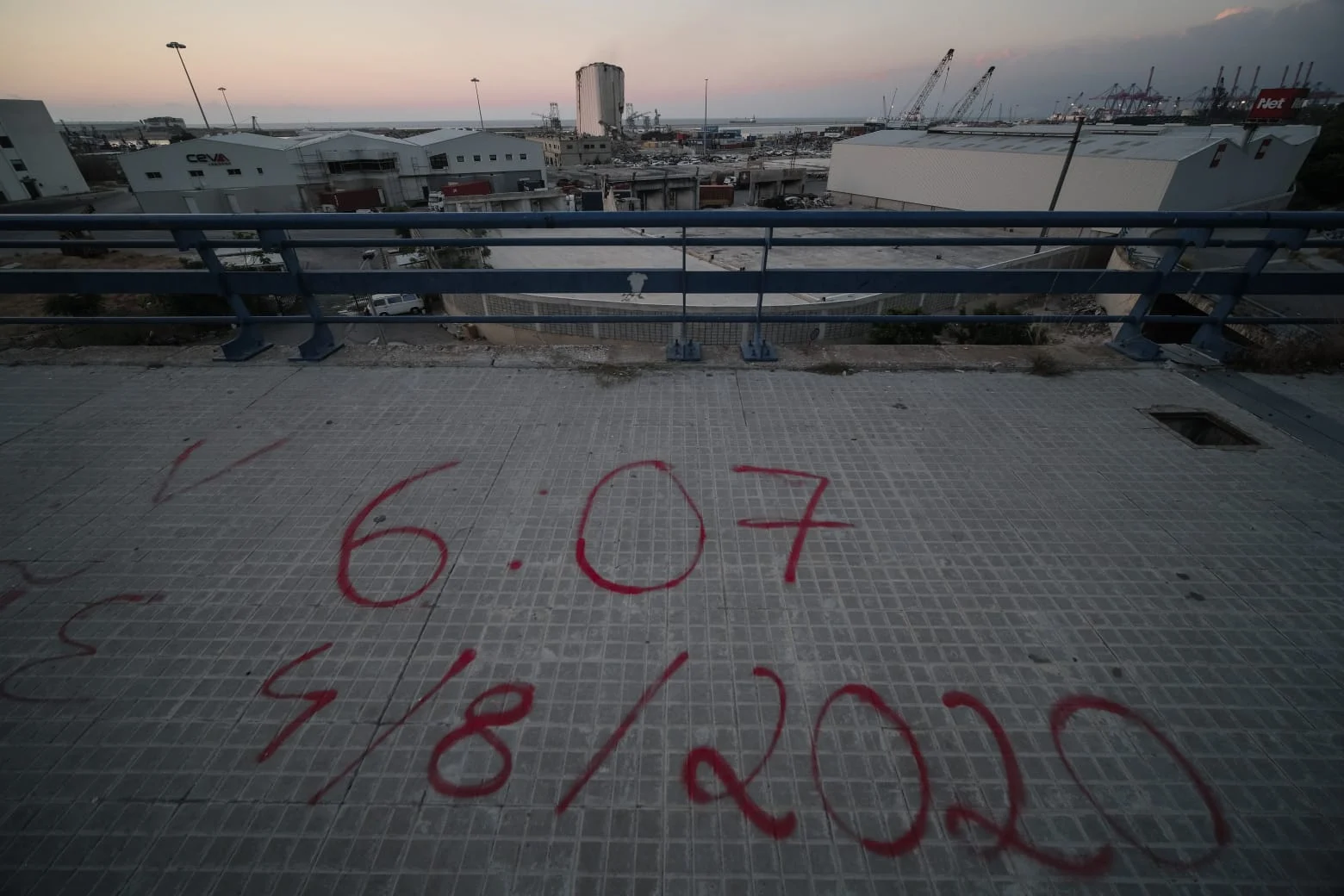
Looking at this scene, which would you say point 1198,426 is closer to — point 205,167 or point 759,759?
point 759,759

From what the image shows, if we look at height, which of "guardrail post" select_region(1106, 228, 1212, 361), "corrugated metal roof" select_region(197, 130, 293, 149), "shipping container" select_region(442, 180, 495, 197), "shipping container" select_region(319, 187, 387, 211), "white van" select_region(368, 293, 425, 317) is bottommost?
"white van" select_region(368, 293, 425, 317)

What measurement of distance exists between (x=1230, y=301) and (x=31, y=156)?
7821 cm

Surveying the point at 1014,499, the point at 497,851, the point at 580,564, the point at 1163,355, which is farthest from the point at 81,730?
the point at 1163,355

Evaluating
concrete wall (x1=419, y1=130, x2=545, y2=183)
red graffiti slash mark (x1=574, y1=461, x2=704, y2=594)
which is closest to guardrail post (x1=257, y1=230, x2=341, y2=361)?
red graffiti slash mark (x1=574, y1=461, x2=704, y2=594)

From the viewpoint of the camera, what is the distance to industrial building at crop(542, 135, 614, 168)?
92.9 m

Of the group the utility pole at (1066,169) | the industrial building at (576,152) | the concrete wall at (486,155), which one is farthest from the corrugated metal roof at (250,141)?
the utility pole at (1066,169)

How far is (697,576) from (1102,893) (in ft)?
5.15

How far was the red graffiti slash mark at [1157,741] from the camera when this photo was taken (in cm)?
160

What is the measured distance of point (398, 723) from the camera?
1916 millimetres

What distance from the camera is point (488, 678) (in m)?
2.05

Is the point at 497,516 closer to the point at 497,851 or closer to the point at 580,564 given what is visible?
the point at 580,564

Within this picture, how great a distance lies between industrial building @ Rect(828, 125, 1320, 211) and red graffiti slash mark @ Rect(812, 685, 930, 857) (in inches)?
1416

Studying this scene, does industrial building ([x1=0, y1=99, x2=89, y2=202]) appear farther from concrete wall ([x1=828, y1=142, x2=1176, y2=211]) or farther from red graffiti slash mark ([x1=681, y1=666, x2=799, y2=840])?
red graffiti slash mark ([x1=681, y1=666, x2=799, y2=840])

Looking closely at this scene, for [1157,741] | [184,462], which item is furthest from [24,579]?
[1157,741]
